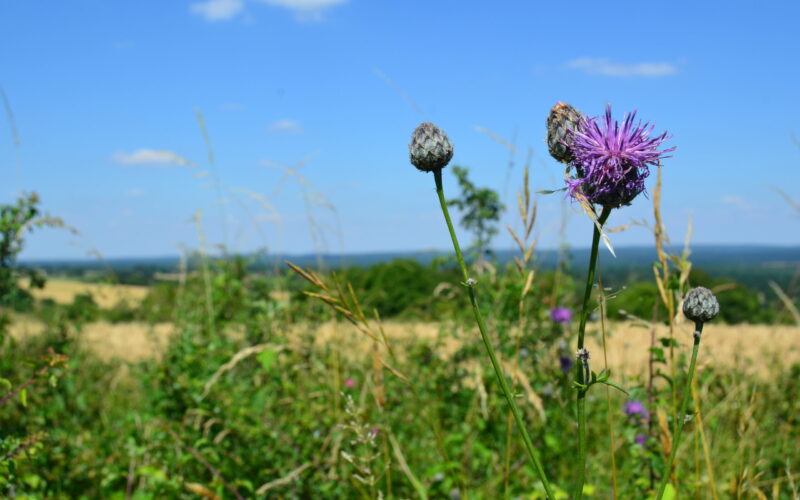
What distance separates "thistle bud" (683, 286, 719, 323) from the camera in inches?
53.3

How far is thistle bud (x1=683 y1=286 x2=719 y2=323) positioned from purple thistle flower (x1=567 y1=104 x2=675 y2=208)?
1.05 ft

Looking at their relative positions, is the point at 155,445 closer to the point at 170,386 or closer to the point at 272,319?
the point at 170,386

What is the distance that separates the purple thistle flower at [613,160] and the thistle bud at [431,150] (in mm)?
273

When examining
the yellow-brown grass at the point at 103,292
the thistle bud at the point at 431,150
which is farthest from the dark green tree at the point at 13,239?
the thistle bud at the point at 431,150

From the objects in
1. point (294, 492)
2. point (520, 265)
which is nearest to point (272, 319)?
point (294, 492)

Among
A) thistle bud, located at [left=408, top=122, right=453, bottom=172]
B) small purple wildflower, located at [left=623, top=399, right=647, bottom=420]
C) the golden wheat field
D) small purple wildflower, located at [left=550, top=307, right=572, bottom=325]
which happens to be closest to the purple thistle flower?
thistle bud, located at [left=408, top=122, right=453, bottom=172]

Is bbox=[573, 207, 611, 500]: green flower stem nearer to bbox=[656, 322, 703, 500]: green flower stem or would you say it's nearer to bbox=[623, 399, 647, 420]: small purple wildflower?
bbox=[656, 322, 703, 500]: green flower stem

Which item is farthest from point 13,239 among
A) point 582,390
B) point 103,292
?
point 582,390

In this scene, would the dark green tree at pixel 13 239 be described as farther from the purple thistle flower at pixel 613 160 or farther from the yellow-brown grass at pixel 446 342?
the purple thistle flower at pixel 613 160

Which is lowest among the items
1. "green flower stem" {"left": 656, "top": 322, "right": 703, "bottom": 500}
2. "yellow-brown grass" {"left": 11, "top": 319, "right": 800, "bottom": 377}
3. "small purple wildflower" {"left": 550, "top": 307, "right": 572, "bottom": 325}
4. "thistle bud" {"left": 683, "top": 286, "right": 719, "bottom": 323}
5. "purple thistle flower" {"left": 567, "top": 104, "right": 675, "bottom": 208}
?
"yellow-brown grass" {"left": 11, "top": 319, "right": 800, "bottom": 377}

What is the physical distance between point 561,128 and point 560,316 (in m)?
2.88

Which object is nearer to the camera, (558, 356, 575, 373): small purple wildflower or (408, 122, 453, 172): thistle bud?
(408, 122, 453, 172): thistle bud

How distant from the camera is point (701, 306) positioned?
1.37 m

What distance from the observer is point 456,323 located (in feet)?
15.2
